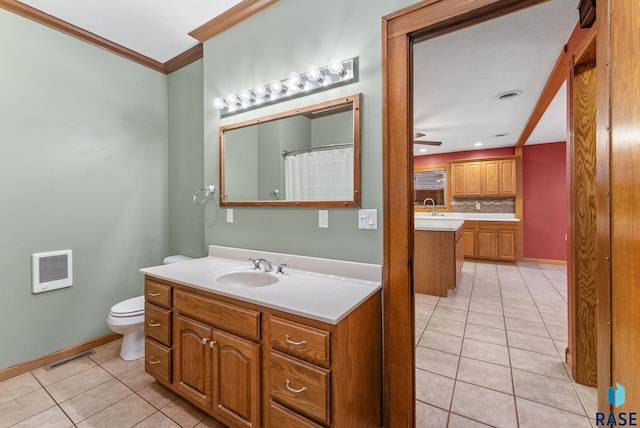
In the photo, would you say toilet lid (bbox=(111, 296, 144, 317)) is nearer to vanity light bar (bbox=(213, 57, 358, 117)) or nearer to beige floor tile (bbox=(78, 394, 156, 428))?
beige floor tile (bbox=(78, 394, 156, 428))

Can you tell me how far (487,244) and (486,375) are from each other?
4246 millimetres

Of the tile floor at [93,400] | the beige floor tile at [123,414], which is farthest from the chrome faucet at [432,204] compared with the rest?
the beige floor tile at [123,414]

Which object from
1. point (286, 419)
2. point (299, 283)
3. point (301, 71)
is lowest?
point (286, 419)

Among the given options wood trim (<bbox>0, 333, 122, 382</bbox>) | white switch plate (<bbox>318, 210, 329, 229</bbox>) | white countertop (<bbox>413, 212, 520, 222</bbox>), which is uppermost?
white switch plate (<bbox>318, 210, 329, 229</bbox>)

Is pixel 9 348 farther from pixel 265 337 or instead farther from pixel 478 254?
pixel 478 254

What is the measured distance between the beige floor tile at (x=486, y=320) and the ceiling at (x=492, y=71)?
8.05ft

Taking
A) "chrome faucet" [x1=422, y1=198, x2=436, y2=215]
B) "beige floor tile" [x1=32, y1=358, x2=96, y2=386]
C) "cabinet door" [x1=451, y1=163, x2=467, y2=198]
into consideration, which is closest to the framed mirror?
"beige floor tile" [x1=32, y1=358, x2=96, y2=386]

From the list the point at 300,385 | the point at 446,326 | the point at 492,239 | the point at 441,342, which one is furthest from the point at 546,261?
the point at 300,385

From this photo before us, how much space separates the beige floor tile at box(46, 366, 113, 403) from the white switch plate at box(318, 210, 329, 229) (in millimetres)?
1897

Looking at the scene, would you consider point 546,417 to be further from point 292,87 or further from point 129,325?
point 129,325

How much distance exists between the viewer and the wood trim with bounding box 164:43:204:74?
8.30 feet

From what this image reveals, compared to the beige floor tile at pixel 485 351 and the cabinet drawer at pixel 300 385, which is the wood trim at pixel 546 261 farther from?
the cabinet drawer at pixel 300 385

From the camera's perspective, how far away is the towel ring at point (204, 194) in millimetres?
2305

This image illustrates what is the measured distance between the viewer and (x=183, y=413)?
1633 millimetres
